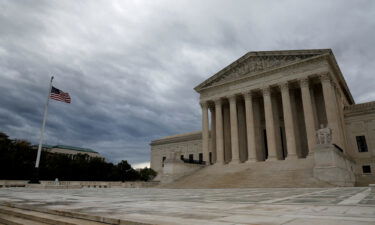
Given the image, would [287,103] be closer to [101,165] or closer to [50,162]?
[101,165]

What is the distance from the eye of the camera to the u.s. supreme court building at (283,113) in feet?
98.4

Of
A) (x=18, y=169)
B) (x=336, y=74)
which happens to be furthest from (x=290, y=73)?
(x=18, y=169)

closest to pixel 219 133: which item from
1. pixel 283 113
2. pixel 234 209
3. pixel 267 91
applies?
pixel 267 91

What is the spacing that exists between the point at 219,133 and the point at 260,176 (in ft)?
42.7

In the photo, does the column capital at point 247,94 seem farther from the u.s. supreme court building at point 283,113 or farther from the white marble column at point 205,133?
the white marble column at point 205,133

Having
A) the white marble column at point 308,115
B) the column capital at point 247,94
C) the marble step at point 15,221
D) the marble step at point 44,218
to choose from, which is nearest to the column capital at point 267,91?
the column capital at point 247,94

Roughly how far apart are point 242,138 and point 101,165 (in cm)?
2628

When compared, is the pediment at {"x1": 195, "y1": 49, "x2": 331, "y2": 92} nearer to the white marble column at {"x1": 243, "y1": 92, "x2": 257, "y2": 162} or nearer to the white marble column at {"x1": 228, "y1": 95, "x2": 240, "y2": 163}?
the white marble column at {"x1": 228, "y1": 95, "x2": 240, "y2": 163}

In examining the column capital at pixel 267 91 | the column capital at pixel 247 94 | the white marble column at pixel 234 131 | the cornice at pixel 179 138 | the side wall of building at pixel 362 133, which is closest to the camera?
the side wall of building at pixel 362 133

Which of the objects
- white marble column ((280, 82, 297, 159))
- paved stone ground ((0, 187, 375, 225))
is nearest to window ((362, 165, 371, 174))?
white marble column ((280, 82, 297, 159))

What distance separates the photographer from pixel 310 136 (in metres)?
29.2

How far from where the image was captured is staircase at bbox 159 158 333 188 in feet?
70.7

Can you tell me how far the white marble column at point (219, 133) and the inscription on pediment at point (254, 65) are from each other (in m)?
3.93

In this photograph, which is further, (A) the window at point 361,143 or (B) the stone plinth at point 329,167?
(A) the window at point 361,143
